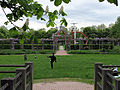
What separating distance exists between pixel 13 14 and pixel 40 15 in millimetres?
826

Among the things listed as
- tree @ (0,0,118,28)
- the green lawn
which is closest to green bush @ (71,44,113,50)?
the green lawn

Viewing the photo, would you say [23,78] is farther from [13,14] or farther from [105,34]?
[105,34]

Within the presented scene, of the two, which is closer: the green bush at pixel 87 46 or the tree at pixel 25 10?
the tree at pixel 25 10

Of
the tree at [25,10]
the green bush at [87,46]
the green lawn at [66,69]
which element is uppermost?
the tree at [25,10]

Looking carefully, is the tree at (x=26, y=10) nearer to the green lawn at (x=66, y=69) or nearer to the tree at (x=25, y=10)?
the tree at (x=25, y=10)

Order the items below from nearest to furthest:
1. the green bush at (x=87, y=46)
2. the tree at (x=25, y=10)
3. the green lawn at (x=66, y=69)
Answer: the tree at (x=25, y=10) → the green lawn at (x=66, y=69) → the green bush at (x=87, y=46)

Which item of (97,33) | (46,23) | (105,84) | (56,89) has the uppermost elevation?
(97,33)

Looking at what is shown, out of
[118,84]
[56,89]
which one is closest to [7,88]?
[118,84]

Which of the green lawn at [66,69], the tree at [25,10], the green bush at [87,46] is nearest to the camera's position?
the tree at [25,10]

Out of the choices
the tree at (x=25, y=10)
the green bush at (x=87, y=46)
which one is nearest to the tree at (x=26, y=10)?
the tree at (x=25, y=10)

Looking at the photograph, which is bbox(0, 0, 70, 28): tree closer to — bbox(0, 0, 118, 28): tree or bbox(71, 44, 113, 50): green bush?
bbox(0, 0, 118, 28): tree

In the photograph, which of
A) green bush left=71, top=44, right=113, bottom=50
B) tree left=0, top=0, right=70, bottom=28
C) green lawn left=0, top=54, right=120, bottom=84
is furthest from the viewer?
green bush left=71, top=44, right=113, bottom=50

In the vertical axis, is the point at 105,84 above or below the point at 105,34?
below

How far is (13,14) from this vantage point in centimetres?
361
